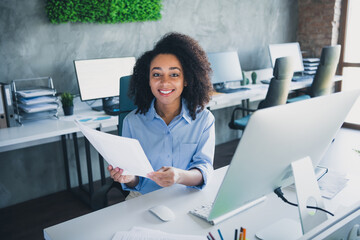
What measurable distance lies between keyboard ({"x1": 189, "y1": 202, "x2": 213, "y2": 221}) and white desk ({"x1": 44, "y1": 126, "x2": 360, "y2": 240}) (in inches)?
0.7

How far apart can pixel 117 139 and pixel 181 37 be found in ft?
2.65

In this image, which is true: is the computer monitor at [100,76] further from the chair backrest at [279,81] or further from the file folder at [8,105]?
the chair backrest at [279,81]

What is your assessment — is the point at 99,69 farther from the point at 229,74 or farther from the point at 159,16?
the point at 229,74

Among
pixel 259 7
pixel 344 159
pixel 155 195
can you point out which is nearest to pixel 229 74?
pixel 259 7

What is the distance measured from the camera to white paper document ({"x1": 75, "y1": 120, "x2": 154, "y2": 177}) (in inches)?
40.0

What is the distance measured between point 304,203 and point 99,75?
225cm

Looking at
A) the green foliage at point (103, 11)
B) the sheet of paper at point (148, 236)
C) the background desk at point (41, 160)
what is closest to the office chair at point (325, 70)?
the background desk at point (41, 160)

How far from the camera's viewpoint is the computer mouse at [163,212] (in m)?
1.14

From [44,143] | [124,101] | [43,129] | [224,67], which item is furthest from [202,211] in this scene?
[224,67]

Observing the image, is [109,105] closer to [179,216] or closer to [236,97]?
[236,97]

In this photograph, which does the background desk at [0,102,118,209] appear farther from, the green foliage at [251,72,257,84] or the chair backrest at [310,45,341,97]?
the chair backrest at [310,45,341,97]

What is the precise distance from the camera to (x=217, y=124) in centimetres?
429

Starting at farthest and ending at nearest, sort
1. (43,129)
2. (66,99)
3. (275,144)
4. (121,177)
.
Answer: (66,99) → (43,129) → (121,177) → (275,144)

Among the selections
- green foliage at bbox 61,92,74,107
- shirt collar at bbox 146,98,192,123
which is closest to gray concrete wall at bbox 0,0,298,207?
green foliage at bbox 61,92,74,107
